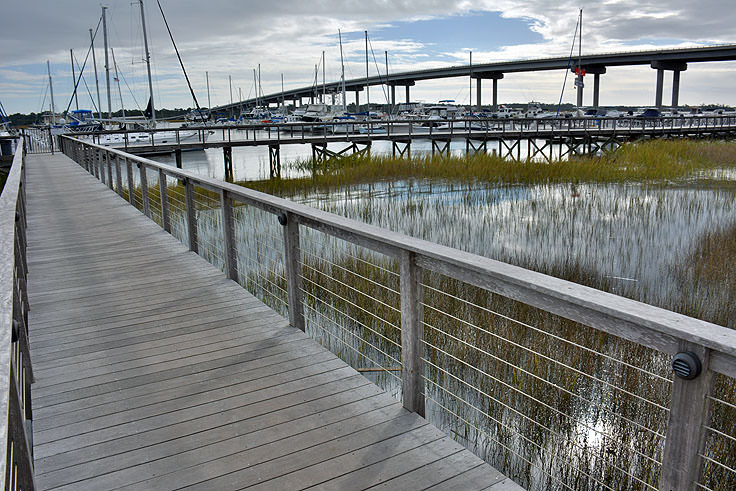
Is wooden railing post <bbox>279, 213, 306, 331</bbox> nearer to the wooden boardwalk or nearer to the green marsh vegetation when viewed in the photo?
the wooden boardwalk

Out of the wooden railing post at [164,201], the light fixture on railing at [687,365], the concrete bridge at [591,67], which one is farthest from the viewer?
the concrete bridge at [591,67]

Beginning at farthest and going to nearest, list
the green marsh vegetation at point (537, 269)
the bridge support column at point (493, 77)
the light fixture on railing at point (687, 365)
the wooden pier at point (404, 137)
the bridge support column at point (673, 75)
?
the bridge support column at point (493, 77), the bridge support column at point (673, 75), the wooden pier at point (404, 137), the green marsh vegetation at point (537, 269), the light fixture on railing at point (687, 365)

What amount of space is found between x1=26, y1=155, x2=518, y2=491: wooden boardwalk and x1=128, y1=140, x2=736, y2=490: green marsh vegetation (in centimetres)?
45

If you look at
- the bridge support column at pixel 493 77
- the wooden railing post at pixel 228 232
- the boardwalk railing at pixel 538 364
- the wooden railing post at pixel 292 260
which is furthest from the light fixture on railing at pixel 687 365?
the bridge support column at pixel 493 77

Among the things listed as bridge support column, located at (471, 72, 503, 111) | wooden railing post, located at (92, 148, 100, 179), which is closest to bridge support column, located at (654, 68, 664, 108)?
bridge support column, located at (471, 72, 503, 111)

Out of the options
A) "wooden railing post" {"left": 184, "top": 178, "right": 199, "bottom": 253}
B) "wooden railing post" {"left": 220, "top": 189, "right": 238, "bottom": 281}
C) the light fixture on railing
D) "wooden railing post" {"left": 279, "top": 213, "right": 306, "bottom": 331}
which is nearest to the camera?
the light fixture on railing

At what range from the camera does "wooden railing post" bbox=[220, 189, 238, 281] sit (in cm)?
525

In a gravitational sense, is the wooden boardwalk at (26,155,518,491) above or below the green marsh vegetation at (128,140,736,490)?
above

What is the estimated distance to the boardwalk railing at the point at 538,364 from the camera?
1786 mm

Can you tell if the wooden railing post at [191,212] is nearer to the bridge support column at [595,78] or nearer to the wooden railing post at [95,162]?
the wooden railing post at [95,162]

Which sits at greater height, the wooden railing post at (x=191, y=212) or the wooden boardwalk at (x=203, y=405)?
the wooden railing post at (x=191, y=212)

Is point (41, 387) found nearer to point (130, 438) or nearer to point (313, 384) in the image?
point (130, 438)

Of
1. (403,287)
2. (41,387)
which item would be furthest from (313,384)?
(41,387)

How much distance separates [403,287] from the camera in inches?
117
